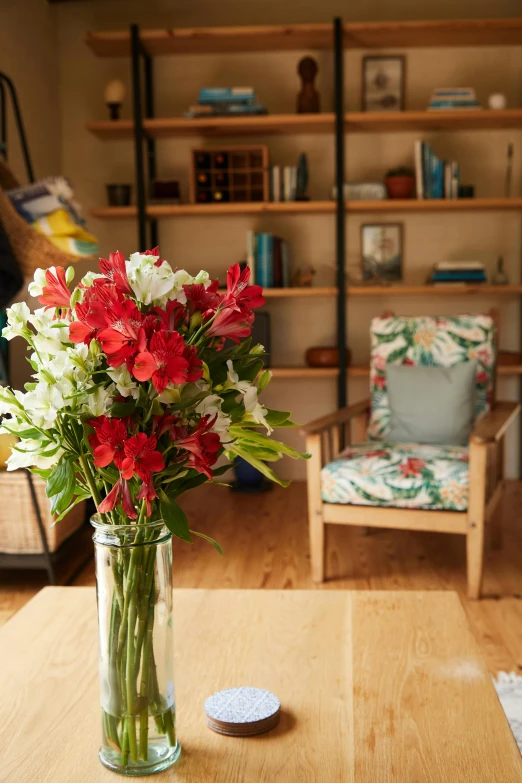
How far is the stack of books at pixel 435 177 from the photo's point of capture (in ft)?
14.1

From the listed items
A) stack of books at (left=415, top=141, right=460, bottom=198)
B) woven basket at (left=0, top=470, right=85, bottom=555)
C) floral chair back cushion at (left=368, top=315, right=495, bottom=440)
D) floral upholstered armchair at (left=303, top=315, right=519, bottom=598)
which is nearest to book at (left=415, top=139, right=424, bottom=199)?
stack of books at (left=415, top=141, right=460, bottom=198)

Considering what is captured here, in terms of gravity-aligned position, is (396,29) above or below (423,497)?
above

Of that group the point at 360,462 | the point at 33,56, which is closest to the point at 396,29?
the point at 33,56

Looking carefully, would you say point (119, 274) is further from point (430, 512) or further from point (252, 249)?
point (252, 249)

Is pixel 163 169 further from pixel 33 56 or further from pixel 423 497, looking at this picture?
pixel 423 497

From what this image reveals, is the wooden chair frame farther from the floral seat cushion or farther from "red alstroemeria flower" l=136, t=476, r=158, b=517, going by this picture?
"red alstroemeria flower" l=136, t=476, r=158, b=517

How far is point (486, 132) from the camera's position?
15.1 ft

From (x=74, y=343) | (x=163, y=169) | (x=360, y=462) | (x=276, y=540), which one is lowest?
(x=276, y=540)

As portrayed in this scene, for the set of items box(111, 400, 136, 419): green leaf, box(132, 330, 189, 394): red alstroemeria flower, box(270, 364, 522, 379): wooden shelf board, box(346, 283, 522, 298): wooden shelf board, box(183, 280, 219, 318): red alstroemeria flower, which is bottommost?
box(270, 364, 522, 379): wooden shelf board

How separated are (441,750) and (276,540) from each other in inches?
95.6

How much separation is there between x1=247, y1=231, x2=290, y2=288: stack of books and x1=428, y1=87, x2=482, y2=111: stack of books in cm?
107

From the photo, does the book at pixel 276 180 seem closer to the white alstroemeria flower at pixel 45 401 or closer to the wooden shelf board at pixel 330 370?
the wooden shelf board at pixel 330 370

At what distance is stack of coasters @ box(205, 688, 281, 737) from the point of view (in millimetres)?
1118

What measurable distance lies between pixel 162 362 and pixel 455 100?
3886mm
